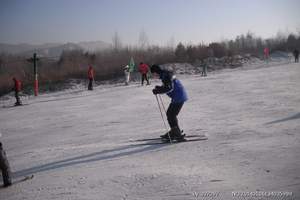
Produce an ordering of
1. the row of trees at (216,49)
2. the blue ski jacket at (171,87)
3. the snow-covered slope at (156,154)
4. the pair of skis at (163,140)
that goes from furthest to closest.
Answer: the row of trees at (216,49) < the pair of skis at (163,140) < the blue ski jacket at (171,87) < the snow-covered slope at (156,154)

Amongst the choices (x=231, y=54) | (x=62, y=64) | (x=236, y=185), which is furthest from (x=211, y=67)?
(x=236, y=185)

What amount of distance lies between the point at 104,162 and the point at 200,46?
42018mm

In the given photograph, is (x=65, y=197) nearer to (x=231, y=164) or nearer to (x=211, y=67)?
(x=231, y=164)

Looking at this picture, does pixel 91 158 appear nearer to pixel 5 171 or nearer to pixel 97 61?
pixel 5 171

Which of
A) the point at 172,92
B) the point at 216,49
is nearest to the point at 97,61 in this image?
the point at 216,49

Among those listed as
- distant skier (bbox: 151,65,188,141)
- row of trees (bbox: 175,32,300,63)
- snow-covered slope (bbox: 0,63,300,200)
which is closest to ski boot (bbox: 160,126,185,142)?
distant skier (bbox: 151,65,188,141)

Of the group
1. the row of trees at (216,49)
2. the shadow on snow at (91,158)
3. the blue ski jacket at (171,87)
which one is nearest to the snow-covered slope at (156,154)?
the shadow on snow at (91,158)

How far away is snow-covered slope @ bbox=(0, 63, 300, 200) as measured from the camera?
5.24 meters

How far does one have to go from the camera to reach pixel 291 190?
4.71m

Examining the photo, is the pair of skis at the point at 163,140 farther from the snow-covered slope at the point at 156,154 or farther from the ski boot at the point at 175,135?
the snow-covered slope at the point at 156,154

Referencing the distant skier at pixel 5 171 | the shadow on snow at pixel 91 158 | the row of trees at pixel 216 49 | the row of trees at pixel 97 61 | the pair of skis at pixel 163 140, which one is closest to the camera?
the distant skier at pixel 5 171

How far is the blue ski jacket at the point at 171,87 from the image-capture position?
8.12 m

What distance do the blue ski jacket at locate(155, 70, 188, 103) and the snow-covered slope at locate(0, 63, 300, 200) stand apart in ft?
3.64

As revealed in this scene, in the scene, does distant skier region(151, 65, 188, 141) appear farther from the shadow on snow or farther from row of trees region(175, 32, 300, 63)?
row of trees region(175, 32, 300, 63)
